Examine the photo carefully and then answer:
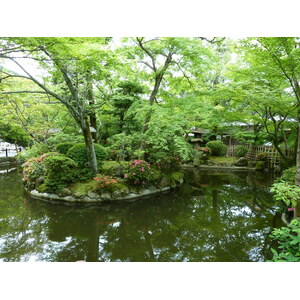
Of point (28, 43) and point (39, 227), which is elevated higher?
point (28, 43)

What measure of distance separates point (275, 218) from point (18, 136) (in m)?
14.1

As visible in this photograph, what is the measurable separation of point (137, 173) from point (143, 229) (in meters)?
2.19

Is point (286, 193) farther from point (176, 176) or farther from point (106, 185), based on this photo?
point (176, 176)

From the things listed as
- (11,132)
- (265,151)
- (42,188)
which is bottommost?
(265,151)

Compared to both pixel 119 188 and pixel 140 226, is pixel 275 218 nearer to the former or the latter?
pixel 140 226

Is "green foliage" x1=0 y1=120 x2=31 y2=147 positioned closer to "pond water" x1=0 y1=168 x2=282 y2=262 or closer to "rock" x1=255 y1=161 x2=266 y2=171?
"pond water" x1=0 y1=168 x2=282 y2=262

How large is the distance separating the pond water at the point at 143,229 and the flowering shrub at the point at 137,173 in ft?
2.25

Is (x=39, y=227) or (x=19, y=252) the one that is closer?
(x=19, y=252)

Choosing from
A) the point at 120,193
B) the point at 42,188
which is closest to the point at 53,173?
the point at 42,188

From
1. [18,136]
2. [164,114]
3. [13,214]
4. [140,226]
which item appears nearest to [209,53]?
[164,114]

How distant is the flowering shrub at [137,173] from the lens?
5.81m

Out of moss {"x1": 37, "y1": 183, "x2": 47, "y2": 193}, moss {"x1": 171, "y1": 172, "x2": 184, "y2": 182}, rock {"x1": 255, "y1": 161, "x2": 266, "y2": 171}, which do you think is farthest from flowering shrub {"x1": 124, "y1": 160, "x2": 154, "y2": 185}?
rock {"x1": 255, "y1": 161, "x2": 266, "y2": 171}

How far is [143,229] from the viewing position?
3.87m

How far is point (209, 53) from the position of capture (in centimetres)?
555
